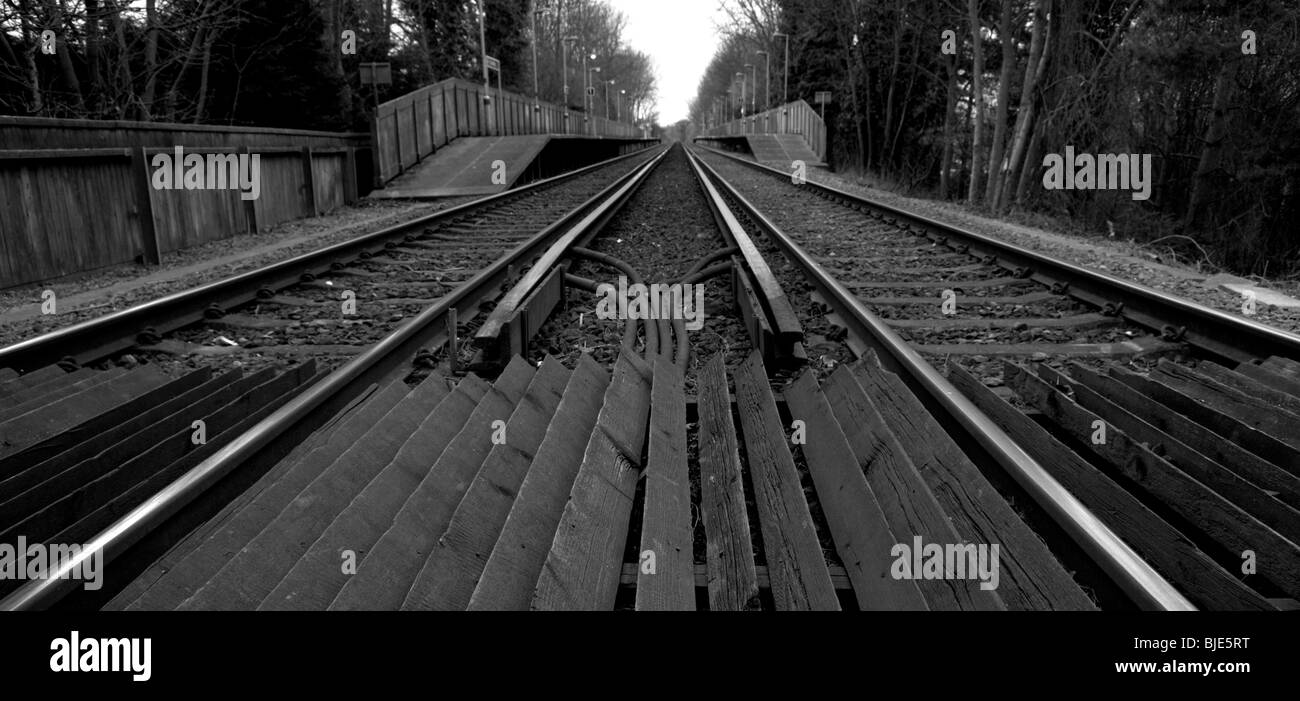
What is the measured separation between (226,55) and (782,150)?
88.8 ft

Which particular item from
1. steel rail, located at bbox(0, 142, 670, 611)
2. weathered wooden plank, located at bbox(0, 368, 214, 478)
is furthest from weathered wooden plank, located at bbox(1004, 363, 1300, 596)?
weathered wooden plank, located at bbox(0, 368, 214, 478)

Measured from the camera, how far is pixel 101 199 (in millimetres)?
8336

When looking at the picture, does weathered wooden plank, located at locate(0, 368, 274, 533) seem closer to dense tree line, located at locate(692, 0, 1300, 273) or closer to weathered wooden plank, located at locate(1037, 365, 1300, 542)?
weathered wooden plank, located at locate(1037, 365, 1300, 542)

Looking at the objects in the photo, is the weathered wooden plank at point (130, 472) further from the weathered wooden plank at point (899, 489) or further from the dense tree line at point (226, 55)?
the dense tree line at point (226, 55)

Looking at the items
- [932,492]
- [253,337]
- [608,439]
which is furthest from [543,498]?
[253,337]

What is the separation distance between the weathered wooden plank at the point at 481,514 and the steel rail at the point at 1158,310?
374cm

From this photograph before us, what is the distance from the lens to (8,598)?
5.91ft

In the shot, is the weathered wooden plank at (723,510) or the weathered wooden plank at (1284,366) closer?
the weathered wooden plank at (723,510)

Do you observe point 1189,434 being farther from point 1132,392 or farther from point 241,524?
point 241,524

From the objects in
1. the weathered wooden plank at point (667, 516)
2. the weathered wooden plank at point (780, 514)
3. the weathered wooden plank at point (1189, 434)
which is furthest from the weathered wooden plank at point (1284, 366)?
the weathered wooden plank at point (667, 516)

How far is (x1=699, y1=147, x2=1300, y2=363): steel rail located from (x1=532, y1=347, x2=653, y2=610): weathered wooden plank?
3.38 metres

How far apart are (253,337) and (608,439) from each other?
3.38 m

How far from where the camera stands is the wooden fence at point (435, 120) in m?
18.7

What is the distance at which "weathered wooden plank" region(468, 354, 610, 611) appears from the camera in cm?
197
